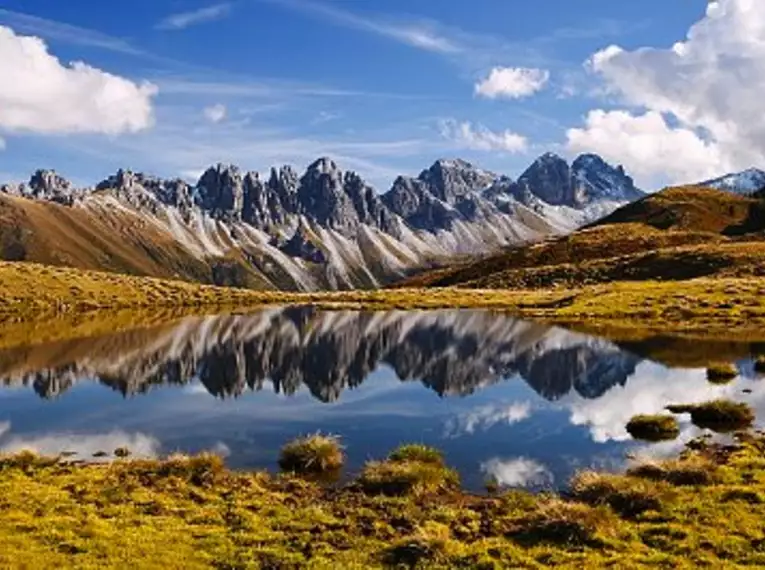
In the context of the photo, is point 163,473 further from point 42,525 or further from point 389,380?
point 389,380

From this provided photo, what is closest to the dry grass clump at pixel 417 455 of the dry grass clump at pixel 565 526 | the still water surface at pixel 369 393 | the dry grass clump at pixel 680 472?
the still water surface at pixel 369 393

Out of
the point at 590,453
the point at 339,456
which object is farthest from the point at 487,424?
the point at 339,456

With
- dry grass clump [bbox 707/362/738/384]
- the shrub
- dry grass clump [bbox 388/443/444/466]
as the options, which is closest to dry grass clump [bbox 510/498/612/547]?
the shrub

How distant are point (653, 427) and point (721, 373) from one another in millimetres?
22017

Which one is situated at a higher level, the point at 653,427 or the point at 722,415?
the point at 722,415

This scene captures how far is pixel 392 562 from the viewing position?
23969 mm

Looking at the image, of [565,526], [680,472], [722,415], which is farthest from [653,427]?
[565,526]

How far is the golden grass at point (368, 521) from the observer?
78.9 feet

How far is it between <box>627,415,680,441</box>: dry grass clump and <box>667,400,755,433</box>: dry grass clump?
1981mm

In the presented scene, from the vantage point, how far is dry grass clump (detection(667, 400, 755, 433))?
4672cm

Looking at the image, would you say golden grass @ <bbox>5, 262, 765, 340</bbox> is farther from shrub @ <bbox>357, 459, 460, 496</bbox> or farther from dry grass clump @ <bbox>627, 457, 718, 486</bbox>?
shrub @ <bbox>357, 459, 460, 496</bbox>

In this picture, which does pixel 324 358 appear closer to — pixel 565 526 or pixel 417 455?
pixel 417 455

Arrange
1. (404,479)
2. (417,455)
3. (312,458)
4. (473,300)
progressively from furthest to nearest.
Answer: (473,300) → (417,455) → (312,458) → (404,479)

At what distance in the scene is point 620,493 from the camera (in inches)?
1169
